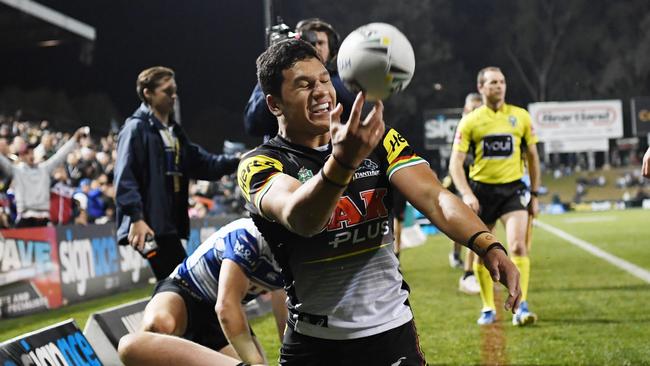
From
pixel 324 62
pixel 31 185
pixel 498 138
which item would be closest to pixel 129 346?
pixel 324 62

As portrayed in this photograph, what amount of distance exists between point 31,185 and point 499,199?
694cm

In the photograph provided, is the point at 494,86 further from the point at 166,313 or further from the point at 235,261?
the point at 166,313

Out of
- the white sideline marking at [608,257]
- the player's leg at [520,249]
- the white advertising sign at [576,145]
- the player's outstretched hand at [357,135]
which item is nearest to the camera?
the player's outstretched hand at [357,135]

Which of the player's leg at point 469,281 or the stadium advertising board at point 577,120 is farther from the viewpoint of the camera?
the stadium advertising board at point 577,120

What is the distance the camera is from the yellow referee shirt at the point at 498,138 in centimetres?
945

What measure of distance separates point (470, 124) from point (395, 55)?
6.80m

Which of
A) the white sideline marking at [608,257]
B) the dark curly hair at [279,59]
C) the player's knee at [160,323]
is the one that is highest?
the dark curly hair at [279,59]

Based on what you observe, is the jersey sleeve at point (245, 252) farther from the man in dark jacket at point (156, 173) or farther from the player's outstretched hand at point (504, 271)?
the player's outstretched hand at point (504, 271)

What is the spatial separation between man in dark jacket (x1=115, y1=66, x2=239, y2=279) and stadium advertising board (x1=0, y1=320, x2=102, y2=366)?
75 cm

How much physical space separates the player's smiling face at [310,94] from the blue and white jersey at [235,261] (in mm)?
1543

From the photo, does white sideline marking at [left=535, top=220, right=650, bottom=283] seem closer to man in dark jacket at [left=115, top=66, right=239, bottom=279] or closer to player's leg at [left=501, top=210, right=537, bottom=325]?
player's leg at [left=501, top=210, right=537, bottom=325]

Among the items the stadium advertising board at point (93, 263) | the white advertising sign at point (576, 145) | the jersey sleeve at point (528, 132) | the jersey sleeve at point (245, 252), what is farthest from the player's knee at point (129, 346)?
the white advertising sign at point (576, 145)

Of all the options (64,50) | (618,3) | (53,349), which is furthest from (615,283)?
(618,3)

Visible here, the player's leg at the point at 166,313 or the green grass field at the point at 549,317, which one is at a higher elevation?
the player's leg at the point at 166,313
